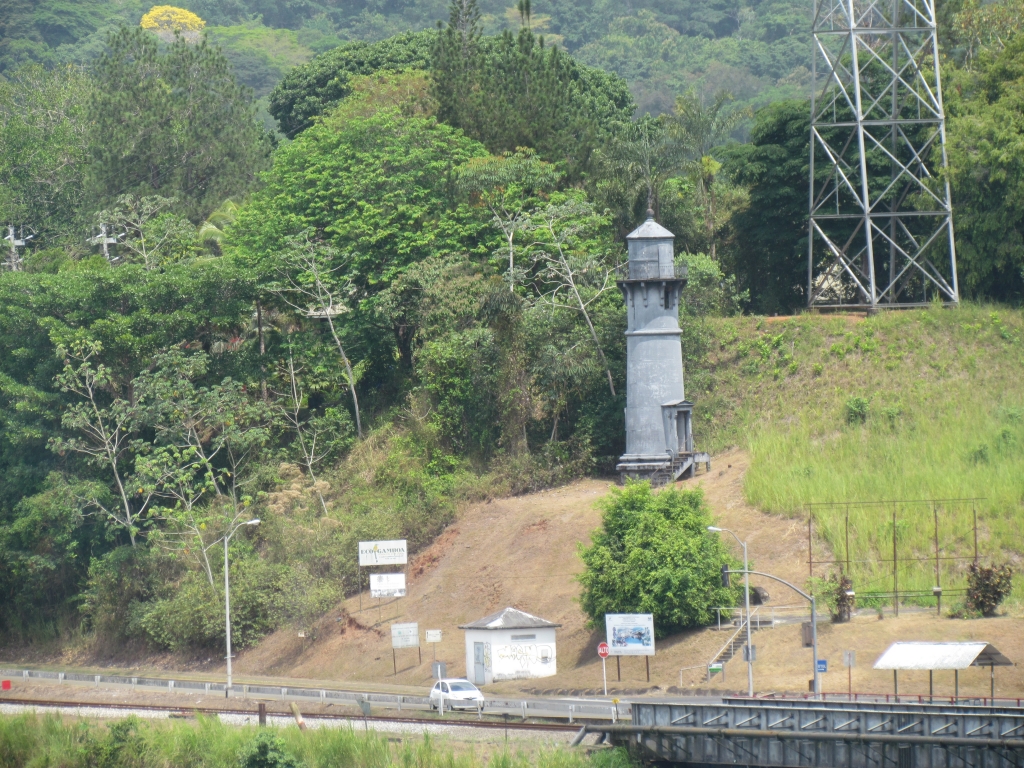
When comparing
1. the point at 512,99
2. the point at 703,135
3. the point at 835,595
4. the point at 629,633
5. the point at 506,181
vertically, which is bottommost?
the point at 629,633

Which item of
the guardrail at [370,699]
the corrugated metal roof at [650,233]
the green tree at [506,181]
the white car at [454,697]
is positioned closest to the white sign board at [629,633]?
the guardrail at [370,699]

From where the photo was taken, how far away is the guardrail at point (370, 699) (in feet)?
136

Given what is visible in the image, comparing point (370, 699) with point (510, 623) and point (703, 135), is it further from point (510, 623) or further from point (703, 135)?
point (703, 135)

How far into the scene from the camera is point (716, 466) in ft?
Answer: 205

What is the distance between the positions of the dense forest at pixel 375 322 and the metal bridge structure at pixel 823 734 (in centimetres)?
2841

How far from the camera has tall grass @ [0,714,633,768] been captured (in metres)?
36.7

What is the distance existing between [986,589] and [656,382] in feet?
59.4

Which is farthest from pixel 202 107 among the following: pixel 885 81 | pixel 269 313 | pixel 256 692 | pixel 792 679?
pixel 792 679

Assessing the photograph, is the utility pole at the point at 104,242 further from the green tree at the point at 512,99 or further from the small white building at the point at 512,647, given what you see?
the small white building at the point at 512,647

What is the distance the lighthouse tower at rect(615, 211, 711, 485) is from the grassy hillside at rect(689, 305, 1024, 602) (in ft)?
11.3

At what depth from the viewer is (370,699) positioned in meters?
46.6

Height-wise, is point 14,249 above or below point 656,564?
above

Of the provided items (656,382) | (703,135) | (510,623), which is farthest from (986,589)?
(703,135)

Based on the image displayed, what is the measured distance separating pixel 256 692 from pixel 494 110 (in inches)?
1502
